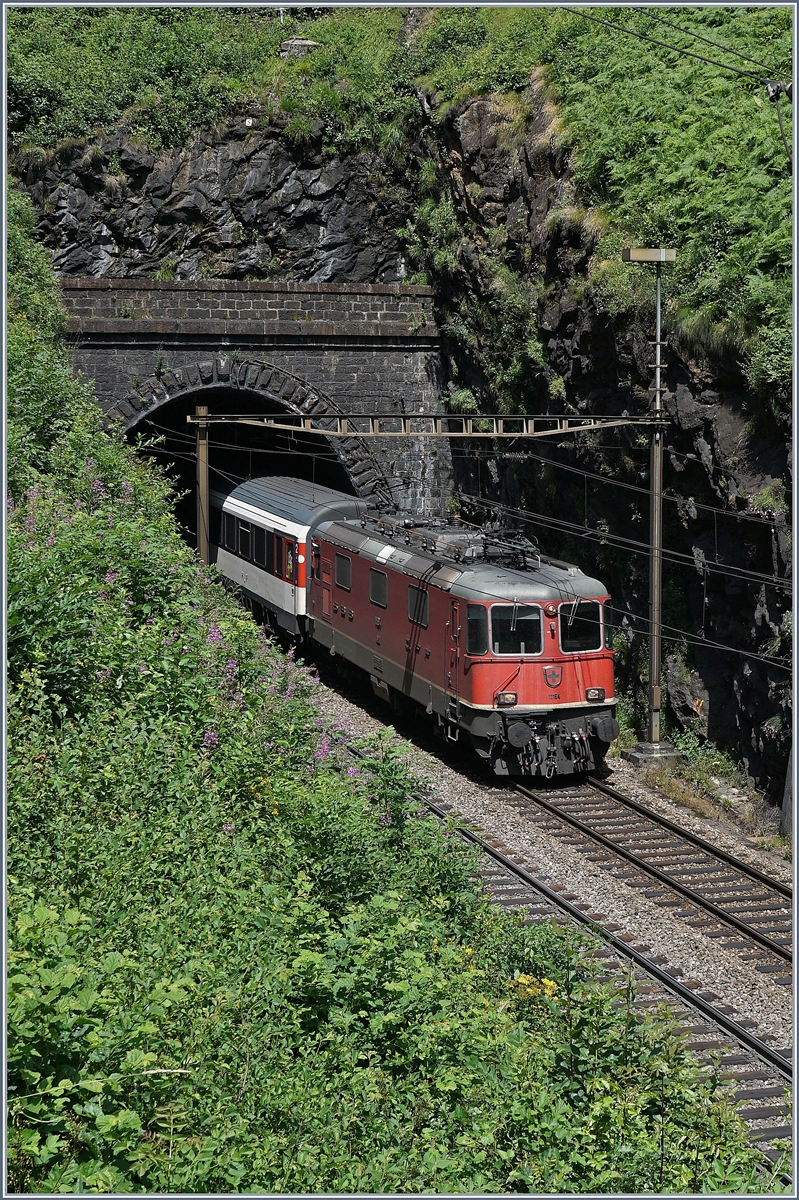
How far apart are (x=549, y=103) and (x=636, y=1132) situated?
22.7 m

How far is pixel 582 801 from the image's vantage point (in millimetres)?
15867

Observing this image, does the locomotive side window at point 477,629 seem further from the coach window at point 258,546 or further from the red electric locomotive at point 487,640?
the coach window at point 258,546

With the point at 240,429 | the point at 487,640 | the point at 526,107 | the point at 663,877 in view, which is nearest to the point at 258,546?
the point at 240,429

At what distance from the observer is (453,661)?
16312mm

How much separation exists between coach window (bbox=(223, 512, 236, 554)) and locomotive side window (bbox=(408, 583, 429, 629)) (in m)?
9.85

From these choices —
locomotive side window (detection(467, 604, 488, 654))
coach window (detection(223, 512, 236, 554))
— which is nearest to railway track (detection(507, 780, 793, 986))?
locomotive side window (detection(467, 604, 488, 654))

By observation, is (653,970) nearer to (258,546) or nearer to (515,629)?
(515,629)

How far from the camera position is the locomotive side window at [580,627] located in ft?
52.7

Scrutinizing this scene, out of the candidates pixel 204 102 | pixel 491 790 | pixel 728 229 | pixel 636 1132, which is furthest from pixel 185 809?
pixel 204 102

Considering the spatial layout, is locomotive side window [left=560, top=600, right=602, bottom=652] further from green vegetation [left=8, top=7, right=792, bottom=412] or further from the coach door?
green vegetation [left=8, top=7, right=792, bottom=412]

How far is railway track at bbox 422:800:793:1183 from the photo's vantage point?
8695 millimetres

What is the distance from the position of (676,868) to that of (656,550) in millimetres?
5376

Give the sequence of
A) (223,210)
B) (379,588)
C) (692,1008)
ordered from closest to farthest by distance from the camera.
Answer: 1. (692,1008)
2. (379,588)
3. (223,210)

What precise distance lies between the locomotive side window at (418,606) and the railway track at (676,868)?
9.14 feet
